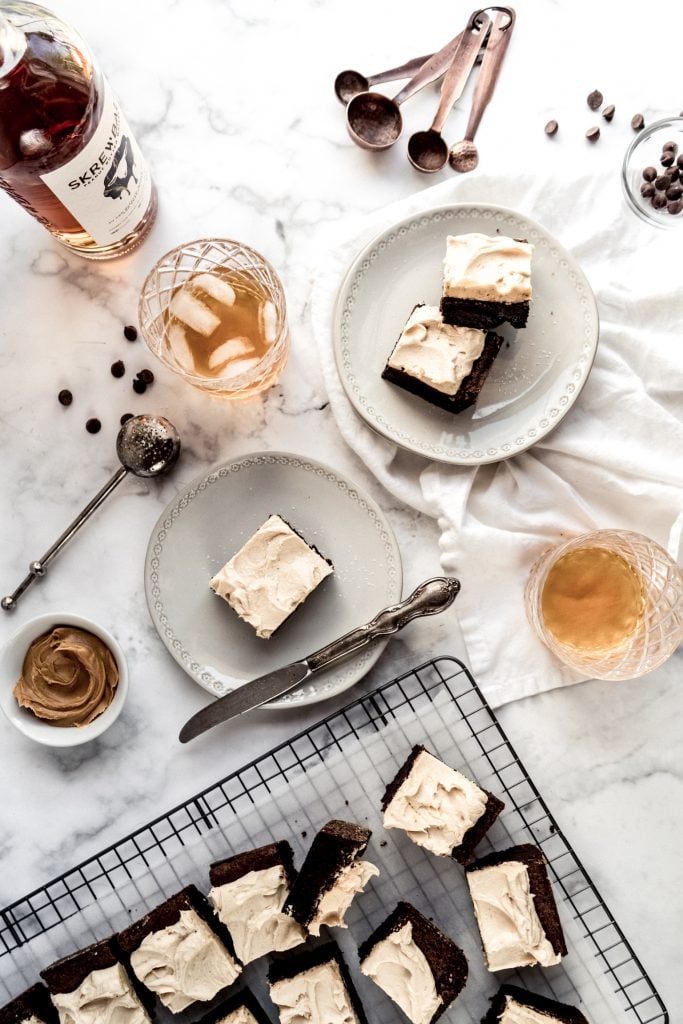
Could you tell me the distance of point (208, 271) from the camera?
3117 mm

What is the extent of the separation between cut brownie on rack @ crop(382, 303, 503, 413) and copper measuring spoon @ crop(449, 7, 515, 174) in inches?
24.3

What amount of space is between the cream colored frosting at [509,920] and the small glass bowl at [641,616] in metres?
0.70

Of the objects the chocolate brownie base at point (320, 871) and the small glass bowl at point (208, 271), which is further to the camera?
the small glass bowl at point (208, 271)

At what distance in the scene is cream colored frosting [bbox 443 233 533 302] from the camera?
2.91 meters

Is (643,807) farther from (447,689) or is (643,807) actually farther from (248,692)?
(248,692)

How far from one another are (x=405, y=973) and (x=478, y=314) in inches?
85.5

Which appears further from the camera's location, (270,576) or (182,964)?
(270,576)

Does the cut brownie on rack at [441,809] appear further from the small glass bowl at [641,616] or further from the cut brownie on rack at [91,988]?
the cut brownie on rack at [91,988]

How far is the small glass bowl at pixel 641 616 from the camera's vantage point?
2.95 m

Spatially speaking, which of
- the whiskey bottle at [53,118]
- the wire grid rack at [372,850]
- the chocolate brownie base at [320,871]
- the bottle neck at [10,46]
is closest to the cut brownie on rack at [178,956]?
the wire grid rack at [372,850]

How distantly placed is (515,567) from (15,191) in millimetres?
2039

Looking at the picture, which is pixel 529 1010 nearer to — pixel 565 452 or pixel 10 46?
pixel 565 452

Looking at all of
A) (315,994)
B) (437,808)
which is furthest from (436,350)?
(315,994)

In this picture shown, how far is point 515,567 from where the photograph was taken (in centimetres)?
316
